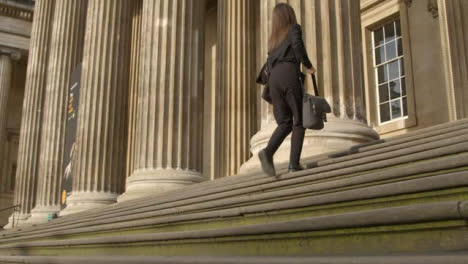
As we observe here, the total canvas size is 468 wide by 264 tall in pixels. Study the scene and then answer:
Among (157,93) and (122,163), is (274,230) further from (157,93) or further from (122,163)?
(122,163)

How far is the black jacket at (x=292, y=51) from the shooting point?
4.89 meters

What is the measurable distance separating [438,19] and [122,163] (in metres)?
8.22

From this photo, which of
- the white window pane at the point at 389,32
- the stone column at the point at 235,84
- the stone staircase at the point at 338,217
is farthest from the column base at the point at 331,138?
the white window pane at the point at 389,32

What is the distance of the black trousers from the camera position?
4.89m

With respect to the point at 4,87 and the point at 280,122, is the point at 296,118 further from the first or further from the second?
the point at 4,87

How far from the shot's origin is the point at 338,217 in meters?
2.91

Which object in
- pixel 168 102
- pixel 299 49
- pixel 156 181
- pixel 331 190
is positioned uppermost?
pixel 168 102

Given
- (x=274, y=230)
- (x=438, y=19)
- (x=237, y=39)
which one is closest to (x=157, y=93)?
(x=237, y=39)

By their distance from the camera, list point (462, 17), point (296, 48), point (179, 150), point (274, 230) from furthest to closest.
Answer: point (462, 17) → point (179, 150) → point (296, 48) → point (274, 230)

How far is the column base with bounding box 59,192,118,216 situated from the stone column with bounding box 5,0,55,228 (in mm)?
6816

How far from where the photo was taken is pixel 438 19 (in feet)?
41.4

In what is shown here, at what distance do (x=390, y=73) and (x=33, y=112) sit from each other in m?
12.9

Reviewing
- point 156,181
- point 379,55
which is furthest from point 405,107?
point 156,181

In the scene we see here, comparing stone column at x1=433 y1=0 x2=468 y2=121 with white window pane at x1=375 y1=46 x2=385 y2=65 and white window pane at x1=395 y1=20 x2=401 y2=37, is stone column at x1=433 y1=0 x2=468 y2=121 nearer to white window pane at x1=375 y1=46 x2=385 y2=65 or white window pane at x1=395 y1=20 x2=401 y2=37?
white window pane at x1=395 y1=20 x2=401 y2=37
